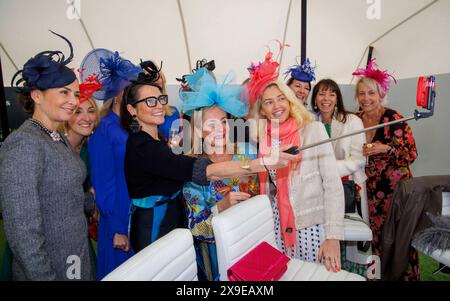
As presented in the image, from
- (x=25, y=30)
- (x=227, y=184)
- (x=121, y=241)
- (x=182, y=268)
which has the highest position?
(x=25, y=30)

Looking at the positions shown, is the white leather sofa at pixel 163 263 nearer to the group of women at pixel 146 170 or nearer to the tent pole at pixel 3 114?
the group of women at pixel 146 170

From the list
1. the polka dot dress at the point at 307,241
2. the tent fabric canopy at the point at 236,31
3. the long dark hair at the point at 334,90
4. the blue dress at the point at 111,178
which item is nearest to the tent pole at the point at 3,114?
the tent fabric canopy at the point at 236,31

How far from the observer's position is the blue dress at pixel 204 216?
136cm

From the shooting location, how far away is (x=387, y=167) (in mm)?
2104

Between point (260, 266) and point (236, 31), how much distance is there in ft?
10.7

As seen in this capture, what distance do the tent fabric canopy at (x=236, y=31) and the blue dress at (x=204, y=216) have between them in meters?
2.62

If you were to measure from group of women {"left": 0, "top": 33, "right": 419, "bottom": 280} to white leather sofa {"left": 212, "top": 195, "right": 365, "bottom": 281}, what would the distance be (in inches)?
3.6

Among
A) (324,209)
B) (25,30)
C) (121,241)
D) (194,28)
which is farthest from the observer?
(194,28)

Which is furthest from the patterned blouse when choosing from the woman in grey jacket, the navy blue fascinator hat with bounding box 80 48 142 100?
the navy blue fascinator hat with bounding box 80 48 142 100

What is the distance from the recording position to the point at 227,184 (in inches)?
56.9
